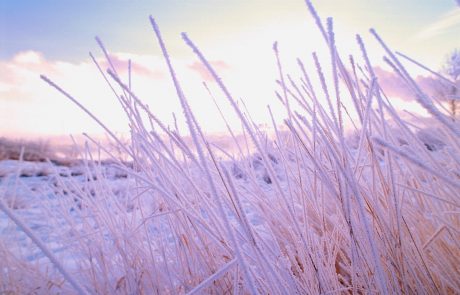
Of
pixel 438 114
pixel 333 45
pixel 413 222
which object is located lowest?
pixel 413 222

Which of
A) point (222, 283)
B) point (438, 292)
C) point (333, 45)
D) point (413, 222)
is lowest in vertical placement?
point (222, 283)

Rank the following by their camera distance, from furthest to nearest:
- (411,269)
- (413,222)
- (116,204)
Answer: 1. (116,204)
2. (413,222)
3. (411,269)

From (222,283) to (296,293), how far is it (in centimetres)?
29

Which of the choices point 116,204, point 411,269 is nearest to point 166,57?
point 411,269

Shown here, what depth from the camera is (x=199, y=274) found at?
89cm

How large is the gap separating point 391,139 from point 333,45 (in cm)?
47

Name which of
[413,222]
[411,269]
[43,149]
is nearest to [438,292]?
[411,269]

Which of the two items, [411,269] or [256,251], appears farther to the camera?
[411,269]

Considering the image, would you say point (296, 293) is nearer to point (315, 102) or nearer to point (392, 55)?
point (315, 102)

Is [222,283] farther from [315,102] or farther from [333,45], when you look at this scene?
[333,45]

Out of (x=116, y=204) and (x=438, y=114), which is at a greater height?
(x=438, y=114)

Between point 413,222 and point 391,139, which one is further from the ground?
point 391,139

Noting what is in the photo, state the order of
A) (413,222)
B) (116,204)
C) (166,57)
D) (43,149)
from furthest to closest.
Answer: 1. (43,149)
2. (116,204)
3. (413,222)
4. (166,57)

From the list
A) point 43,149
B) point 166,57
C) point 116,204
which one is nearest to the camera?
point 166,57
